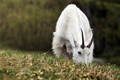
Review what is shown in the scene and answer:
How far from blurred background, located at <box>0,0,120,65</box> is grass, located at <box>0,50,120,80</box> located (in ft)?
A: 44.9

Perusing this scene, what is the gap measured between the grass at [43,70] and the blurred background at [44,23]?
13.7 metres

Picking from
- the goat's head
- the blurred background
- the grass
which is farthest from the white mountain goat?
the blurred background

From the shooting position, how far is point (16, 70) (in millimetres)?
5105

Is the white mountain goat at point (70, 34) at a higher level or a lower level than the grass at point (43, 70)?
higher

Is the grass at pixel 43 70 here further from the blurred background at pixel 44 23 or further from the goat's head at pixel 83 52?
the blurred background at pixel 44 23

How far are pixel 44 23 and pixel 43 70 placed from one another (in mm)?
18303

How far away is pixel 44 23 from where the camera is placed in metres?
23.4

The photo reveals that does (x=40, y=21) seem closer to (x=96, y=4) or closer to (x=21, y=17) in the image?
(x=21, y=17)

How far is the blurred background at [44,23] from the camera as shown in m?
21.4

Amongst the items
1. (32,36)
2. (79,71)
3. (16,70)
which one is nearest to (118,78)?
(79,71)

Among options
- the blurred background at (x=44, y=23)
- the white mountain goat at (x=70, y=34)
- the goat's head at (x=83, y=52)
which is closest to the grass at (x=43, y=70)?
the goat's head at (x=83, y=52)

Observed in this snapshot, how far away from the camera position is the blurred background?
2144 centimetres

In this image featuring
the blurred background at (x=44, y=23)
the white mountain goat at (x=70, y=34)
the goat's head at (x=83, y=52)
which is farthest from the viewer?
the blurred background at (x=44, y=23)

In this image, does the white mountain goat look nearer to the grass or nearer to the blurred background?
the grass
